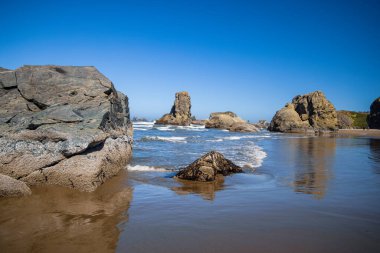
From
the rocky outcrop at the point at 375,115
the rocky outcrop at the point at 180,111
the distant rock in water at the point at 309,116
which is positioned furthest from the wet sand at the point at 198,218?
the rocky outcrop at the point at 180,111

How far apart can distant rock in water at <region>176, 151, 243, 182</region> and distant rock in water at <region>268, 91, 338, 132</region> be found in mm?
→ 43671

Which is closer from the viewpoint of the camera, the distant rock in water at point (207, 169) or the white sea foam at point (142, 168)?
the distant rock in water at point (207, 169)

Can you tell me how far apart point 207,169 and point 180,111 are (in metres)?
74.9

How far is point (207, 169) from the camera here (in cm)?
842

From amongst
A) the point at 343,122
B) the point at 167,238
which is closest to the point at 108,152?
the point at 167,238

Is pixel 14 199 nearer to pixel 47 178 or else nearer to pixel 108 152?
pixel 47 178

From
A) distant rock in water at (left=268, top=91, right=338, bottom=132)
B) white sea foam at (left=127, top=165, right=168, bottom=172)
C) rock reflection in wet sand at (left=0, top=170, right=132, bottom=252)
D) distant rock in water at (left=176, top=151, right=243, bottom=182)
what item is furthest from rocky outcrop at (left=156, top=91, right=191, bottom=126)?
rock reflection in wet sand at (left=0, top=170, right=132, bottom=252)

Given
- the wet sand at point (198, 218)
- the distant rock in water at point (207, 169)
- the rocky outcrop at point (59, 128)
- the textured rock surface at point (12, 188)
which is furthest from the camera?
the distant rock in water at point (207, 169)

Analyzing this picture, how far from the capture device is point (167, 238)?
3984 mm

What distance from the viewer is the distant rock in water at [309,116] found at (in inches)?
2009

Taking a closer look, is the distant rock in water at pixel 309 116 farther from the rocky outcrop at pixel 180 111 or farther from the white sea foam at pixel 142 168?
the white sea foam at pixel 142 168

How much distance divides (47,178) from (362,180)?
8221 millimetres

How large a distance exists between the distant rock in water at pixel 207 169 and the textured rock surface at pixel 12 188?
4.09m

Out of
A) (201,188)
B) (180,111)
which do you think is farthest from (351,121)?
(201,188)
